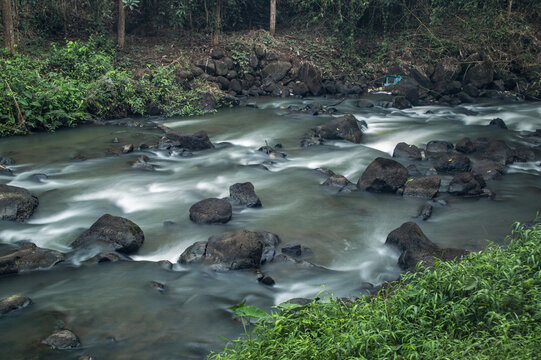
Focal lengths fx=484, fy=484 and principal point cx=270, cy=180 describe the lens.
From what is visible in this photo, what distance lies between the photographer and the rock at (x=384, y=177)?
8.52 meters

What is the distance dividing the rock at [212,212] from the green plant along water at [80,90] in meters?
7.00

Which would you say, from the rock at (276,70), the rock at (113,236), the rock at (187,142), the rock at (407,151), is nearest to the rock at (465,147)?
the rock at (407,151)

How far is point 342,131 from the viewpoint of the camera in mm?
12086

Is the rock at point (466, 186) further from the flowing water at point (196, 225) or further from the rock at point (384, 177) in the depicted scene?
the rock at point (384, 177)

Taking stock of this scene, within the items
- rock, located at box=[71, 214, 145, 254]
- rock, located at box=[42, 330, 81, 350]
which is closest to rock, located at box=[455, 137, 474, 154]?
rock, located at box=[71, 214, 145, 254]

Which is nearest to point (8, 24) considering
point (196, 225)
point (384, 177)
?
point (196, 225)

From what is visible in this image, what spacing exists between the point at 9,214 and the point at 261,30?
15.6 m

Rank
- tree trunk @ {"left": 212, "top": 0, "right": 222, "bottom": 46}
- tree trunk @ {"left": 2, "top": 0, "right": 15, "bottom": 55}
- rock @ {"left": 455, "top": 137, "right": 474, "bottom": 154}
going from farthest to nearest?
tree trunk @ {"left": 212, "top": 0, "right": 222, "bottom": 46} → tree trunk @ {"left": 2, "top": 0, "right": 15, "bottom": 55} → rock @ {"left": 455, "top": 137, "right": 474, "bottom": 154}

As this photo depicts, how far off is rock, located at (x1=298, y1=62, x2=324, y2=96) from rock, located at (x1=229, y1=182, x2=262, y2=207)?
34.2 ft

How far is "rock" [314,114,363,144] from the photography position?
12055 millimetres

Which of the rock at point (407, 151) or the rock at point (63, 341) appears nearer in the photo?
the rock at point (63, 341)

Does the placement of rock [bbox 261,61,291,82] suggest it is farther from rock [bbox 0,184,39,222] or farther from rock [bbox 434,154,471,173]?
rock [bbox 0,184,39,222]

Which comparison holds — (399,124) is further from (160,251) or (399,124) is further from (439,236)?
(160,251)

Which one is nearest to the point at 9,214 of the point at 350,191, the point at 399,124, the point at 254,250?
the point at 254,250
